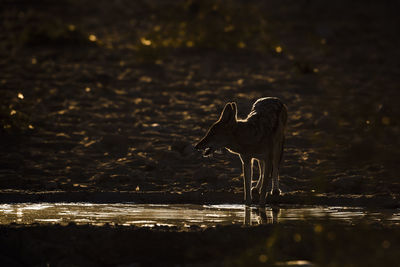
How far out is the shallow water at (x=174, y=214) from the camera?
366 inches

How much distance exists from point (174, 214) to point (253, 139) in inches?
70.1

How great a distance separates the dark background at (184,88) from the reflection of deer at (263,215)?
1.64m

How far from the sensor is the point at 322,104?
60.2ft

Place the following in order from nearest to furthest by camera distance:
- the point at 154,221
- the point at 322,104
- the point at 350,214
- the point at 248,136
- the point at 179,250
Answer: the point at 179,250 < the point at 154,221 < the point at 350,214 < the point at 248,136 < the point at 322,104

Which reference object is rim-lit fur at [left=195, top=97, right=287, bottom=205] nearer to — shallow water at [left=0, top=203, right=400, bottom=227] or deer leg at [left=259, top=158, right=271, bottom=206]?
deer leg at [left=259, top=158, right=271, bottom=206]

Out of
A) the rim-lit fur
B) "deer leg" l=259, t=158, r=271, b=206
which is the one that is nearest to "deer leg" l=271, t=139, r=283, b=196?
the rim-lit fur

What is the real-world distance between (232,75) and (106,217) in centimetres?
1141

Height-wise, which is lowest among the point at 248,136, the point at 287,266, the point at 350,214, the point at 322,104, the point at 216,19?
the point at 287,266

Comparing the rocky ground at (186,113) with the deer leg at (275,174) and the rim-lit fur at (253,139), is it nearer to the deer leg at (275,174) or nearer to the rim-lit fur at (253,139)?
the deer leg at (275,174)

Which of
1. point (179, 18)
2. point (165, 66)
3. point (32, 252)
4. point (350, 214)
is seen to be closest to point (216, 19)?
point (179, 18)

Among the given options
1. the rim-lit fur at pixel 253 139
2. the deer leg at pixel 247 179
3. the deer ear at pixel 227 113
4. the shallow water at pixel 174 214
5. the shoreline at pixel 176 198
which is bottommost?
the shallow water at pixel 174 214

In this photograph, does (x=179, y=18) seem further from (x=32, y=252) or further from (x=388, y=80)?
(x=32, y=252)

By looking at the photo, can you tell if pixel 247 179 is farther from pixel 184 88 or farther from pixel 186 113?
pixel 184 88

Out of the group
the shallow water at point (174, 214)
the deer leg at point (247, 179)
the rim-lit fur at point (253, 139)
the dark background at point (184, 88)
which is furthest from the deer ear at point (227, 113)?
the dark background at point (184, 88)
